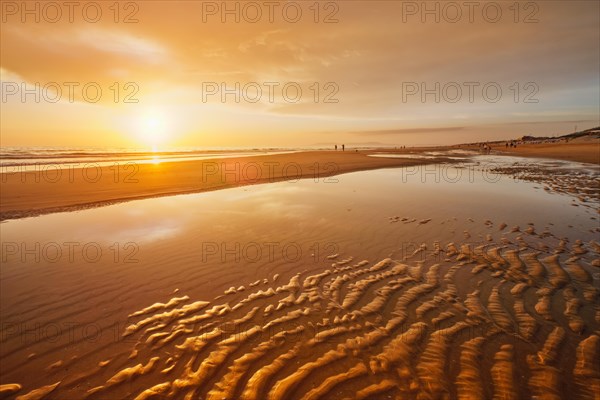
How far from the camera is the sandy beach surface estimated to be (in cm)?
396

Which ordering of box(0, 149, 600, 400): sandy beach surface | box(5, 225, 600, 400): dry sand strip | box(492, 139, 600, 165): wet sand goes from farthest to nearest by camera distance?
1. box(492, 139, 600, 165): wet sand
2. box(0, 149, 600, 400): sandy beach surface
3. box(5, 225, 600, 400): dry sand strip

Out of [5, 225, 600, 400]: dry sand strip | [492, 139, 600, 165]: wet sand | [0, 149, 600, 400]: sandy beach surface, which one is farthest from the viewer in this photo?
[492, 139, 600, 165]: wet sand

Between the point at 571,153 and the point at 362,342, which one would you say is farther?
the point at 571,153

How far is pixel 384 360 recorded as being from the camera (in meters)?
4.27

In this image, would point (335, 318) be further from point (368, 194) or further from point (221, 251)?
point (368, 194)

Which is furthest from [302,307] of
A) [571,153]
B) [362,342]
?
[571,153]

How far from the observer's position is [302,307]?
575 centimetres

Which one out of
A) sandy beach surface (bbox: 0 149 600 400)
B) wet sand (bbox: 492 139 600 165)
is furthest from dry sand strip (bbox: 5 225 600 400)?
wet sand (bbox: 492 139 600 165)

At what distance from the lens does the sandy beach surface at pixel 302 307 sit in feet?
13.0

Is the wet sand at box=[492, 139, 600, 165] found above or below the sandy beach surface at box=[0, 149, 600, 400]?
above

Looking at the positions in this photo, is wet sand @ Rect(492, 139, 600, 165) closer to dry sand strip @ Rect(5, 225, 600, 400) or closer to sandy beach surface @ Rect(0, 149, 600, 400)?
sandy beach surface @ Rect(0, 149, 600, 400)

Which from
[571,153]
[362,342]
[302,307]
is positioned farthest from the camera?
[571,153]

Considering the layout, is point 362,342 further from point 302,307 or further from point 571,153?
point 571,153

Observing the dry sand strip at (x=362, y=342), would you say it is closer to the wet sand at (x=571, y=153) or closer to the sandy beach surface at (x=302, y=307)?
the sandy beach surface at (x=302, y=307)
